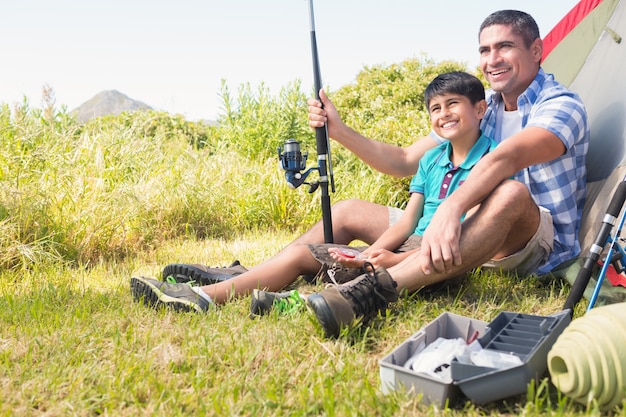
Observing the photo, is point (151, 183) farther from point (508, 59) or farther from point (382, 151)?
point (508, 59)

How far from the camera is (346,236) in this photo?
10.9 feet

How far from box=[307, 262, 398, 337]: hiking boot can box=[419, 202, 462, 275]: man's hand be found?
0.18 metres

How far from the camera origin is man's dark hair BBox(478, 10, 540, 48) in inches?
118

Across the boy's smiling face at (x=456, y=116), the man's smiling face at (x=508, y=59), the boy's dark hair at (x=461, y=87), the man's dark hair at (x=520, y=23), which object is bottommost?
the boy's smiling face at (x=456, y=116)

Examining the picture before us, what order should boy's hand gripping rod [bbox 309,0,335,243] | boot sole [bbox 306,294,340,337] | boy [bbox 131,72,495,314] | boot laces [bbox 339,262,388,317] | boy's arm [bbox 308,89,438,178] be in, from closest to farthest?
boot sole [bbox 306,294,340,337]
boot laces [bbox 339,262,388,317]
boy [bbox 131,72,495,314]
boy's hand gripping rod [bbox 309,0,335,243]
boy's arm [bbox 308,89,438,178]

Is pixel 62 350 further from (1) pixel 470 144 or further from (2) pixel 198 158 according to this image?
(2) pixel 198 158

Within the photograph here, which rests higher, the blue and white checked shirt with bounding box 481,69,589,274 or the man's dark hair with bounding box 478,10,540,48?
the man's dark hair with bounding box 478,10,540,48

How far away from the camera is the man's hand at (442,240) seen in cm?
245

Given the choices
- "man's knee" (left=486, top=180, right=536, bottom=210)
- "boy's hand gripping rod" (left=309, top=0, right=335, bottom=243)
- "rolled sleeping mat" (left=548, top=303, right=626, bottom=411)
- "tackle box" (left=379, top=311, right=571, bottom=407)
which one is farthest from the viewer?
"boy's hand gripping rod" (left=309, top=0, right=335, bottom=243)

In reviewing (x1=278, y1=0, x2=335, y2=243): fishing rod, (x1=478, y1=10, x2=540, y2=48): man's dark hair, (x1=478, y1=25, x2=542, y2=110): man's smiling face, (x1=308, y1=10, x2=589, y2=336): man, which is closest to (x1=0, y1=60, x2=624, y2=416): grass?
(x1=308, y1=10, x2=589, y2=336): man

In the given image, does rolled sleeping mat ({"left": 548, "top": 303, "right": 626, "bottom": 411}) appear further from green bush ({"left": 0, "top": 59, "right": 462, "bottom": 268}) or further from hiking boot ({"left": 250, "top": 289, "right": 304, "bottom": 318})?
green bush ({"left": 0, "top": 59, "right": 462, "bottom": 268})

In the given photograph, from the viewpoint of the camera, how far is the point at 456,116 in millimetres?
2982

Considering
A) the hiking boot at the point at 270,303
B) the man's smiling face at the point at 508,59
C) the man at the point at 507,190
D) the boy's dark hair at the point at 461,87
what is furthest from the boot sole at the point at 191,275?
the man's smiling face at the point at 508,59

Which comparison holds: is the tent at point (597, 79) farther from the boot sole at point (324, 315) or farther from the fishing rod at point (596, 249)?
the boot sole at point (324, 315)
